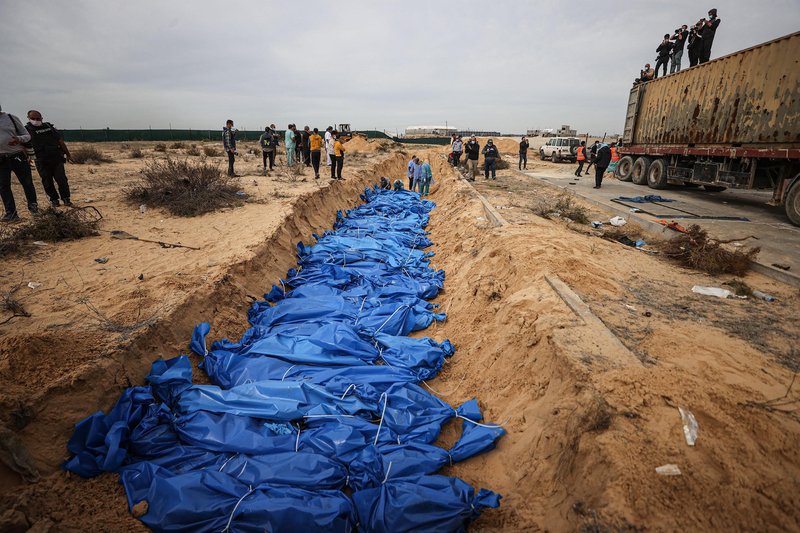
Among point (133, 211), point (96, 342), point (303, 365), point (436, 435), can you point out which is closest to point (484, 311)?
point (436, 435)

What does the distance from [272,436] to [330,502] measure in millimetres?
848

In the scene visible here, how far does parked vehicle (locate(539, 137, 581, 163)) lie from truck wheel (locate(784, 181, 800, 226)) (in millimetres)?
20852

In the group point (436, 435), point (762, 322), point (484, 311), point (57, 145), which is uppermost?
point (57, 145)

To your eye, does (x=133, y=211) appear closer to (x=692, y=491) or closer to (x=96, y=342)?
(x=96, y=342)

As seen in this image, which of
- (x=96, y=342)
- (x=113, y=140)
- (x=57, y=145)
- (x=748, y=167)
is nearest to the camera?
(x=96, y=342)

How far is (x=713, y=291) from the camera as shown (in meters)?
4.70

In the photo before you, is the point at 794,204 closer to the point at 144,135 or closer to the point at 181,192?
the point at 181,192

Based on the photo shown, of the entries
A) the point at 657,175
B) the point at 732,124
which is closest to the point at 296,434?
the point at 732,124

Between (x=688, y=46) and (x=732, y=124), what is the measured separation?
4.77 meters

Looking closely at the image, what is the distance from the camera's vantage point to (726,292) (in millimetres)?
4652

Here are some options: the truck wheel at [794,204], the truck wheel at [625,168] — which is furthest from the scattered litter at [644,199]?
the truck wheel at [625,168]

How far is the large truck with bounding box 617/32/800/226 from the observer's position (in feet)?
27.6

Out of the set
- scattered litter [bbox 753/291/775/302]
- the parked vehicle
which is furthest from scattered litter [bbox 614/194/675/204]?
the parked vehicle

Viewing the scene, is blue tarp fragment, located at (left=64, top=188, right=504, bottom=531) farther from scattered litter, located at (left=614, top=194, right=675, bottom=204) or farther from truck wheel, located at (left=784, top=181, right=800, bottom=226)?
scattered litter, located at (left=614, top=194, right=675, bottom=204)
